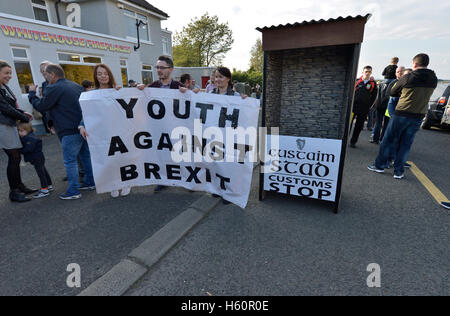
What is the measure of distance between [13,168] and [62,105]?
1.29 m

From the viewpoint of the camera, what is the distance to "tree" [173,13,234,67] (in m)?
42.8

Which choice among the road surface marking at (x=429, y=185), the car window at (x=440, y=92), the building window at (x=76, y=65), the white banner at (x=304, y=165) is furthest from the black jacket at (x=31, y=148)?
the car window at (x=440, y=92)

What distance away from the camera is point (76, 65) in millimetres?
11250

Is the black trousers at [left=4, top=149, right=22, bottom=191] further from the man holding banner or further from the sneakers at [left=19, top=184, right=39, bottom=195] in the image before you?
the man holding banner

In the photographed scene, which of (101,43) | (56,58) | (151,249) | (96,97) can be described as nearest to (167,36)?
(101,43)

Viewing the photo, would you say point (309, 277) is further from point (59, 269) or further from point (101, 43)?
point (101, 43)

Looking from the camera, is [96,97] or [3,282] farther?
[96,97]

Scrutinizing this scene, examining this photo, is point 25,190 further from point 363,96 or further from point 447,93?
point 447,93

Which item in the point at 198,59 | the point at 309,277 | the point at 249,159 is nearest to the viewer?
the point at 309,277

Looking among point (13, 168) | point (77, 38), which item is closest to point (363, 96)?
point (13, 168)

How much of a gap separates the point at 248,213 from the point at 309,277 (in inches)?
50.0

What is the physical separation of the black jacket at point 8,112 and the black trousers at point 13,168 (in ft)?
1.47

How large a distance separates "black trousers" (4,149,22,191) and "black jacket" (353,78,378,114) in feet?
25.0

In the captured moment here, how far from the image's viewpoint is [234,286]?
2088mm
